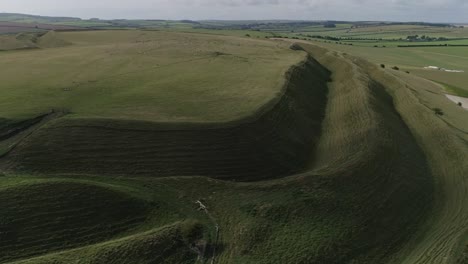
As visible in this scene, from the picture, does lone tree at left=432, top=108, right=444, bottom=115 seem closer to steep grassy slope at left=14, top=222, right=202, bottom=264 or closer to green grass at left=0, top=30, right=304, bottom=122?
green grass at left=0, top=30, right=304, bottom=122

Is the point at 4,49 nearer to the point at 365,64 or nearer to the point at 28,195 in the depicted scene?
the point at 28,195

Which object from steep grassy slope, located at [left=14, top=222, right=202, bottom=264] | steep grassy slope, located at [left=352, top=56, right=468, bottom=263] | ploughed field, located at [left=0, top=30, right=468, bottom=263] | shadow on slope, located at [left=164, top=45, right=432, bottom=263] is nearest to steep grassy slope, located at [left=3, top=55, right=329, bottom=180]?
ploughed field, located at [left=0, top=30, right=468, bottom=263]

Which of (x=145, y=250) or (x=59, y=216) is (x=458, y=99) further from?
(x=59, y=216)

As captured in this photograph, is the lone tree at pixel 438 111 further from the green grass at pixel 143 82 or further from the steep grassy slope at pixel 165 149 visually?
the steep grassy slope at pixel 165 149

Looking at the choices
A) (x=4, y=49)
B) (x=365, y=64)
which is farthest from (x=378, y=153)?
(x=4, y=49)

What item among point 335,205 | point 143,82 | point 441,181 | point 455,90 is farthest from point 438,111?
point 143,82

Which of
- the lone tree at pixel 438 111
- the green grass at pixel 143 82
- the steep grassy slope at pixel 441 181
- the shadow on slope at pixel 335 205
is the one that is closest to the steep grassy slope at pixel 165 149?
the green grass at pixel 143 82

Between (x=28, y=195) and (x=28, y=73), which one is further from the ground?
(x=28, y=73)
